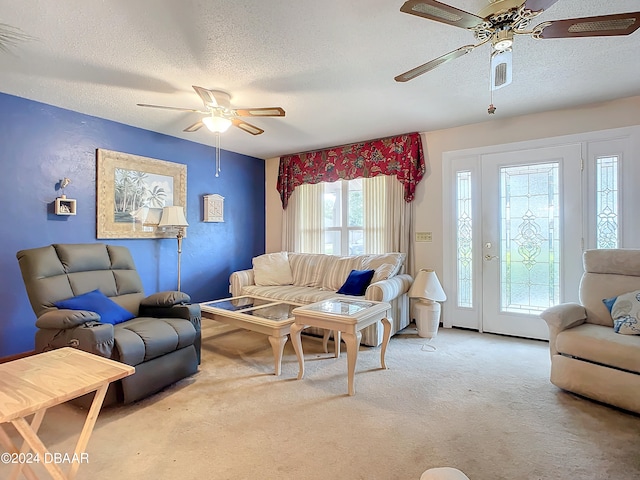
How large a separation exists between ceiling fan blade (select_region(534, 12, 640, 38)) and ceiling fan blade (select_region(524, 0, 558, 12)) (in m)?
0.09

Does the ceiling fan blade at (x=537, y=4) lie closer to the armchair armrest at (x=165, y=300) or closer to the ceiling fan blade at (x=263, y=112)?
the ceiling fan blade at (x=263, y=112)

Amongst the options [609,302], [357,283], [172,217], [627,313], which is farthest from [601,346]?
[172,217]

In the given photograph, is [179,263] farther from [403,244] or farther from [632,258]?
[632,258]

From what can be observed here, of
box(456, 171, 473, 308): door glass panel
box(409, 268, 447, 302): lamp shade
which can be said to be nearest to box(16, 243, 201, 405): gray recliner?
box(409, 268, 447, 302): lamp shade

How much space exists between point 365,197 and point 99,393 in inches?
149

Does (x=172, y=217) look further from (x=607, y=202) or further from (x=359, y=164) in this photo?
(x=607, y=202)

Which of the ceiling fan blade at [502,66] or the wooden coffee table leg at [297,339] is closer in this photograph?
the ceiling fan blade at [502,66]

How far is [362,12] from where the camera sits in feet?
6.15

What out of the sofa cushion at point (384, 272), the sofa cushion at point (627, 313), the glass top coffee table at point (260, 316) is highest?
the sofa cushion at point (384, 272)

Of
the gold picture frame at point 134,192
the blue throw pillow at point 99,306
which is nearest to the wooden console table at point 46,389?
the blue throw pillow at point 99,306

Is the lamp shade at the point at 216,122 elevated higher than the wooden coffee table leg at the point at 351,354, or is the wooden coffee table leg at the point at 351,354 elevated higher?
the lamp shade at the point at 216,122

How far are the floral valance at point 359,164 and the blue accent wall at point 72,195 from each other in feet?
3.22

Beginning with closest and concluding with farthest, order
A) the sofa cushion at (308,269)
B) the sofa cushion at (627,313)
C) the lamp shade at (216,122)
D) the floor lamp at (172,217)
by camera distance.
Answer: the sofa cushion at (627,313), the lamp shade at (216,122), the floor lamp at (172,217), the sofa cushion at (308,269)

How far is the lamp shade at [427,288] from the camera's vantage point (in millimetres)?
3641
